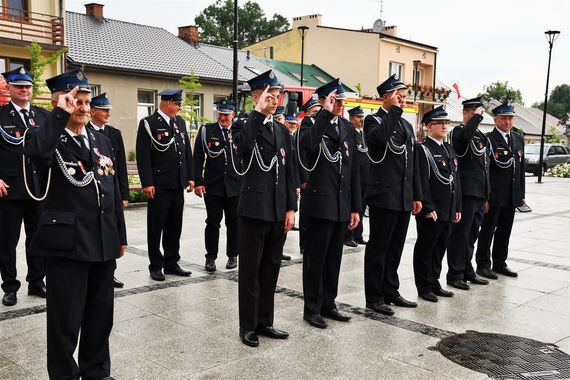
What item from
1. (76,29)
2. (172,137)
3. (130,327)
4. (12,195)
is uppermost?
(76,29)

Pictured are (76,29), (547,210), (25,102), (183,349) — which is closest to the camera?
(183,349)

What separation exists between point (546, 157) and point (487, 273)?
27140 millimetres

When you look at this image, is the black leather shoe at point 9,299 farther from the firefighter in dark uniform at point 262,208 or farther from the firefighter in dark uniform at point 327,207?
the firefighter in dark uniform at point 327,207

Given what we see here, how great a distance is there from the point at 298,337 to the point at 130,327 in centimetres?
147

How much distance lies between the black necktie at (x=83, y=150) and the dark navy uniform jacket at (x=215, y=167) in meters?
3.80

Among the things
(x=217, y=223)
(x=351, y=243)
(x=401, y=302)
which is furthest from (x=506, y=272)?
(x=217, y=223)

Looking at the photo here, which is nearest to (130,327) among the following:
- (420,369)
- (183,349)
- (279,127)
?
(183,349)

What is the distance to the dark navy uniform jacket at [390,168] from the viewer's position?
573cm

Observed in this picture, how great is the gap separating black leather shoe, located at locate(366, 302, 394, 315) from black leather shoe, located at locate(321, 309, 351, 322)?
0.39 meters

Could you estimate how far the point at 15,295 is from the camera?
5828 millimetres

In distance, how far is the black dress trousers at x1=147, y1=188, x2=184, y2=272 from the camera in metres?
6.99

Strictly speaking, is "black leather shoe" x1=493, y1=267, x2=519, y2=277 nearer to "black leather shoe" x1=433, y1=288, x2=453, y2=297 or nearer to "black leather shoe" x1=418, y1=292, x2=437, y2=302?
"black leather shoe" x1=433, y1=288, x2=453, y2=297

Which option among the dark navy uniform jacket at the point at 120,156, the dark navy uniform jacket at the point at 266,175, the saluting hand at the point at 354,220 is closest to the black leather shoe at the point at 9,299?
the dark navy uniform jacket at the point at 120,156

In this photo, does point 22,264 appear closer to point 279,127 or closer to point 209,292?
point 209,292
